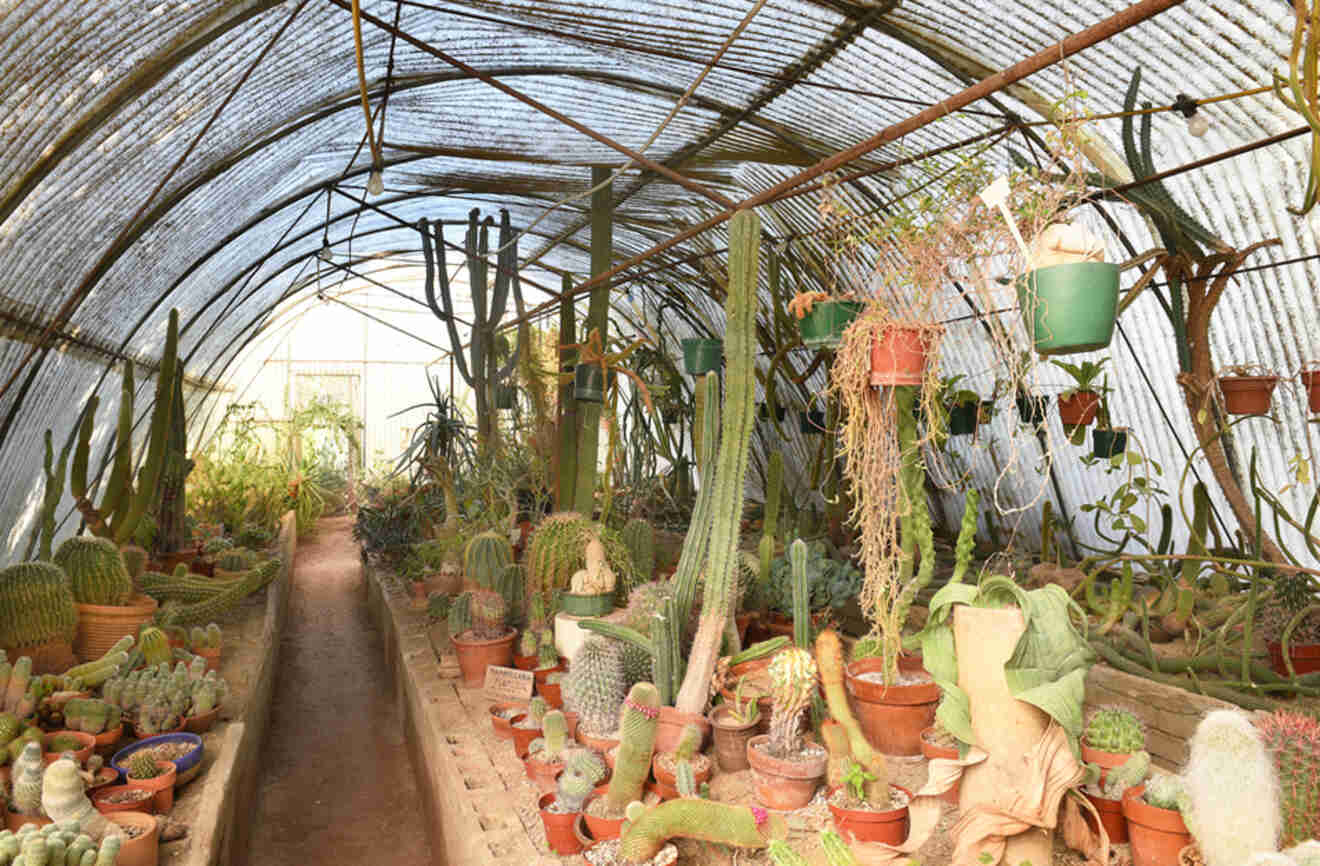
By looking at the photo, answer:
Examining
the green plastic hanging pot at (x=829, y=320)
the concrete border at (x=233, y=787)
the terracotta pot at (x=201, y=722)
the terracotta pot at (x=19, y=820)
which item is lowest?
the concrete border at (x=233, y=787)

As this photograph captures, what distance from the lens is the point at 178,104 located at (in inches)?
161

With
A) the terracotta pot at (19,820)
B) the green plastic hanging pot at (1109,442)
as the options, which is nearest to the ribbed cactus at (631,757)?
the terracotta pot at (19,820)

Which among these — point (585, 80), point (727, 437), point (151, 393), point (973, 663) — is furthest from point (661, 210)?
point (973, 663)

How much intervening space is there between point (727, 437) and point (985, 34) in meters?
2.09

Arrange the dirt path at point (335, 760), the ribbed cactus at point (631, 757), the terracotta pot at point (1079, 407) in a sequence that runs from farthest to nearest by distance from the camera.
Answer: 1. the terracotta pot at point (1079, 407)
2. the dirt path at point (335, 760)
3. the ribbed cactus at point (631, 757)

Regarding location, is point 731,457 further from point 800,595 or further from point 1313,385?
point 1313,385

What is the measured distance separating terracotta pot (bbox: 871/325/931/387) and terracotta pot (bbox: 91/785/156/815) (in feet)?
9.11

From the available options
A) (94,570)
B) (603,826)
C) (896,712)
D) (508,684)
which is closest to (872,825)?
(603,826)

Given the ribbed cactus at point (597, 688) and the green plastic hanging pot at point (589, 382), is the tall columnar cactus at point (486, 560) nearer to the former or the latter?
the green plastic hanging pot at point (589, 382)

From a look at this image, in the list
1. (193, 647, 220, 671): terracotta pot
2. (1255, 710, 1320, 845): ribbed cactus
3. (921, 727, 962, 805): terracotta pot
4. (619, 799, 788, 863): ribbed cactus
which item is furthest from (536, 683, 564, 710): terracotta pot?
(1255, 710, 1320, 845): ribbed cactus

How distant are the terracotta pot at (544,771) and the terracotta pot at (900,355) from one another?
178 cm

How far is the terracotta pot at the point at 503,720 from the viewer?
12.3ft

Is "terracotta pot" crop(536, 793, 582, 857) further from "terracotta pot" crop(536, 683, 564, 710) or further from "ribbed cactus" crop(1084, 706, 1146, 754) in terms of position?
"ribbed cactus" crop(1084, 706, 1146, 754)

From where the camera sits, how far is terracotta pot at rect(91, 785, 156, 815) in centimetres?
286
